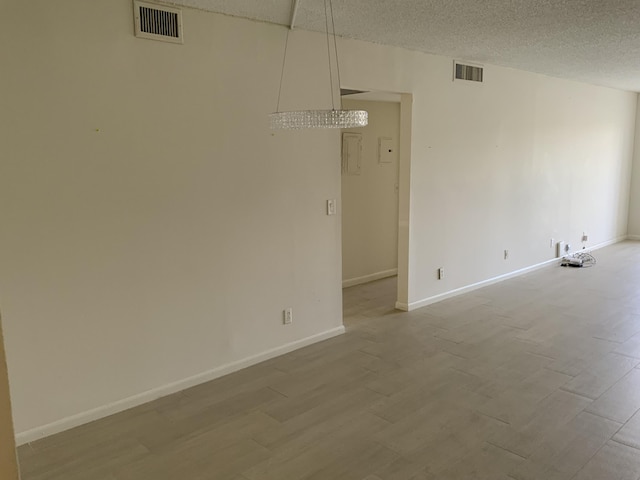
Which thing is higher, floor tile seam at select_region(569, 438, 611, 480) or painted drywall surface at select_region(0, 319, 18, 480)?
painted drywall surface at select_region(0, 319, 18, 480)

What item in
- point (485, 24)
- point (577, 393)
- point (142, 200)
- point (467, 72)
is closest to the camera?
point (142, 200)

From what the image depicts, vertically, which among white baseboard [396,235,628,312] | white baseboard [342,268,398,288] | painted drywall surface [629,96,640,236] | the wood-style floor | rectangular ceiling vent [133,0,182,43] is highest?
rectangular ceiling vent [133,0,182,43]

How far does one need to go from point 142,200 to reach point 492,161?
14.1 feet

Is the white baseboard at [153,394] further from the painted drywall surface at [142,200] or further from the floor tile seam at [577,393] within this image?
the floor tile seam at [577,393]

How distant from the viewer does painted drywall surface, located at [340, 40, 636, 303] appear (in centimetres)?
499

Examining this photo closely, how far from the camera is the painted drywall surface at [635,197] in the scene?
9.11m

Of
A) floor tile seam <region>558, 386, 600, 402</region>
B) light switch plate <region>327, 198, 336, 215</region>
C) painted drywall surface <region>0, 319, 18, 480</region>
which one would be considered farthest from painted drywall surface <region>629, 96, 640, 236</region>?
painted drywall surface <region>0, 319, 18, 480</region>

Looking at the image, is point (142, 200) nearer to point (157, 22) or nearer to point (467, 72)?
point (157, 22)

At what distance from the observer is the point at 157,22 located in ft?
10.2

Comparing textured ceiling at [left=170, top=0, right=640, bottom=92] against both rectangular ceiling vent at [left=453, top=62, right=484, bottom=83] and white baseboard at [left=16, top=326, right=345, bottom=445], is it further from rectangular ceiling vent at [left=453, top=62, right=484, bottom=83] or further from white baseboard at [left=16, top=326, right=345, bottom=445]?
white baseboard at [left=16, top=326, right=345, bottom=445]

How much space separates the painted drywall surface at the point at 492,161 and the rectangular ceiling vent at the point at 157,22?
1547 millimetres

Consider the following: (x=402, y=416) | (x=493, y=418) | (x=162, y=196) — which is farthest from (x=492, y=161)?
(x=162, y=196)

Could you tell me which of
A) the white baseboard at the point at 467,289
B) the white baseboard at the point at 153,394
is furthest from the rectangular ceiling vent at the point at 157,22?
the white baseboard at the point at 467,289

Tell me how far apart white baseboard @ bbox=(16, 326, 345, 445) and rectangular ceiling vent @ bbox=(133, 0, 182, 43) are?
2338mm
